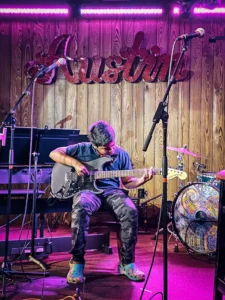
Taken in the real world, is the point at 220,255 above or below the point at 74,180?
below

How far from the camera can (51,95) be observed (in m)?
6.68

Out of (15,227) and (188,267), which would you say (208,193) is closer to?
(188,267)

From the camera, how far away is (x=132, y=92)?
6.61 meters

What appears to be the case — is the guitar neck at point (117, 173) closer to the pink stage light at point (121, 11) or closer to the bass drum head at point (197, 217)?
the bass drum head at point (197, 217)

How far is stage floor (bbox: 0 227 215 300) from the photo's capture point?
137 inches

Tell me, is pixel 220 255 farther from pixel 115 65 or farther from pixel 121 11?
pixel 121 11

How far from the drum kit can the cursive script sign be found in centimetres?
221

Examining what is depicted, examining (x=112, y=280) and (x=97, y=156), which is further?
(x=97, y=156)

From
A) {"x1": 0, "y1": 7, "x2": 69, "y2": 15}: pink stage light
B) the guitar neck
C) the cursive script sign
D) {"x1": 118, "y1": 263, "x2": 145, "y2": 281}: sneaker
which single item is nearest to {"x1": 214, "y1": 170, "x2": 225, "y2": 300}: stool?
{"x1": 118, "y1": 263, "x2": 145, "y2": 281}: sneaker

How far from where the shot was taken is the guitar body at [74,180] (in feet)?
13.7

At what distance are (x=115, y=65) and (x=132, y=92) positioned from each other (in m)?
0.52

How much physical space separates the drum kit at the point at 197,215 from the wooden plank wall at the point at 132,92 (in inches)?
57.1

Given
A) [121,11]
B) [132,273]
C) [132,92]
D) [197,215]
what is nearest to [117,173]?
[132,273]

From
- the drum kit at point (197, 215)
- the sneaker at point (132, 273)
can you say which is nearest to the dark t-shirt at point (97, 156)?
the sneaker at point (132, 273)
